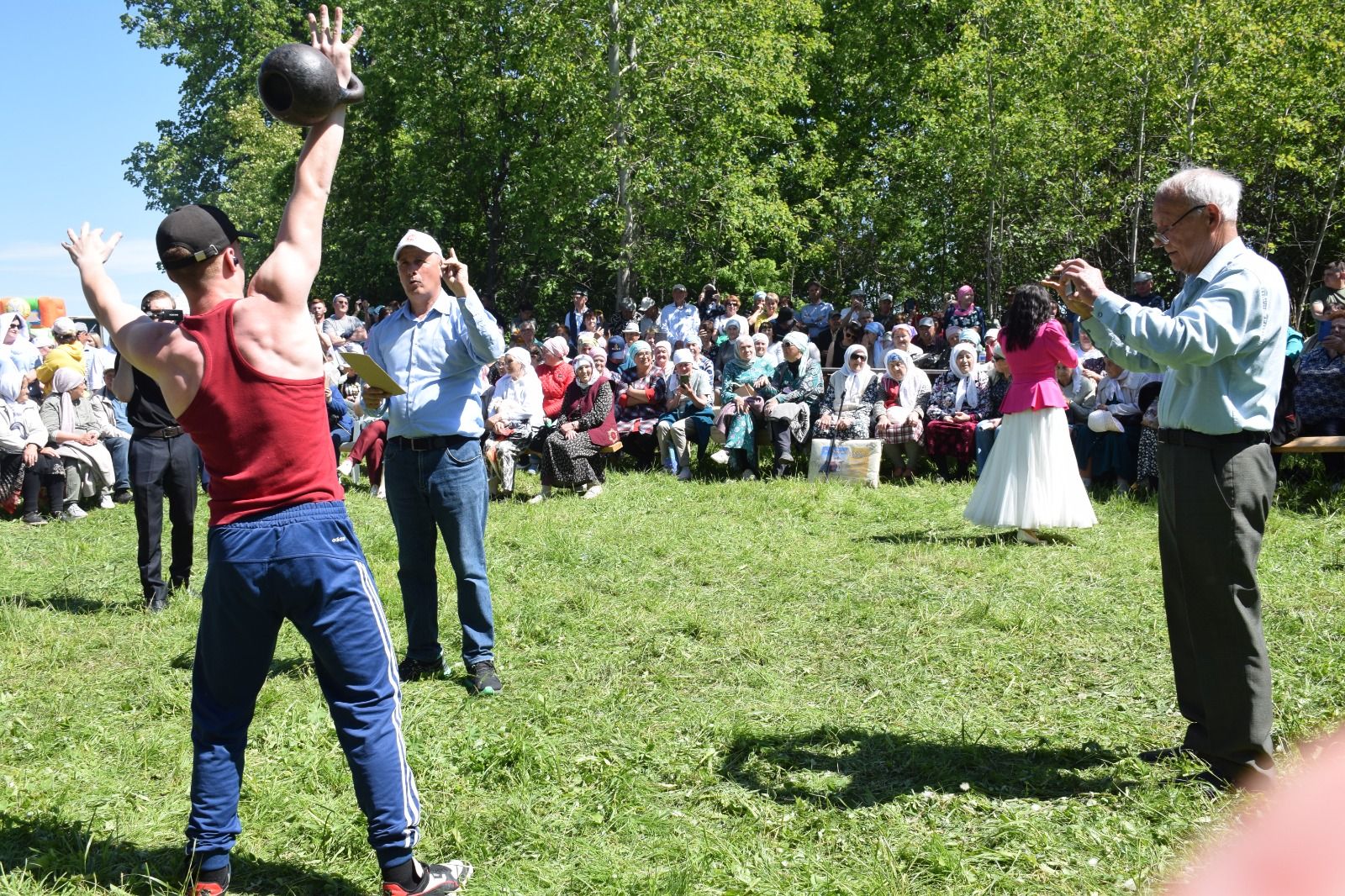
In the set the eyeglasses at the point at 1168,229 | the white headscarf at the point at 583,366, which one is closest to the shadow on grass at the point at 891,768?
the eyeglasses at the point at 1168,229

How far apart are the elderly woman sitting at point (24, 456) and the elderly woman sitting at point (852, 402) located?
8.22 meters

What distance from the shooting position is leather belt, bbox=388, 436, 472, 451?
5.45 m

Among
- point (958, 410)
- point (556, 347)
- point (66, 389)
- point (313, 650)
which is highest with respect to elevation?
point (556, 347)

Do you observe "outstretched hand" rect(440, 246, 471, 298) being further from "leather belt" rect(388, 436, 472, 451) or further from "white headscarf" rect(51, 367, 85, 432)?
"white headscarf" rect(51, 367, 85, 432)

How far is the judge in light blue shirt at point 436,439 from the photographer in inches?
214

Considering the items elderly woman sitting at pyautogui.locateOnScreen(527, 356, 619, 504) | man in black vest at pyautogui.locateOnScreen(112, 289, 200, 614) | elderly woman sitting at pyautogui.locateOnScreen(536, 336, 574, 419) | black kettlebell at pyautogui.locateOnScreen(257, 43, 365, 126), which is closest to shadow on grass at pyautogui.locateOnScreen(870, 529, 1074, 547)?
elderly woman sitting at pyautogui.locateOnScreen(527, 356, 619, 504)

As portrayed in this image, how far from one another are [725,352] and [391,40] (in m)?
16.7

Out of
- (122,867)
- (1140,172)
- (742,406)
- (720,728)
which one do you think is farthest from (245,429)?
(1140,172)

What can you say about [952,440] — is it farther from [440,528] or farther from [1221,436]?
[1221,436]

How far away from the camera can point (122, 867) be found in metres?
3.85

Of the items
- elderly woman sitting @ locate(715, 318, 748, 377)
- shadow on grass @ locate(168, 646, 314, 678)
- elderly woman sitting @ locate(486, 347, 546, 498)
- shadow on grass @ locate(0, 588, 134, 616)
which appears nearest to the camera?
shadow on grass @ locate(168, 646, 314, 678)

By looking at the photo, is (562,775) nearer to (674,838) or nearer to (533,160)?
(674,838)

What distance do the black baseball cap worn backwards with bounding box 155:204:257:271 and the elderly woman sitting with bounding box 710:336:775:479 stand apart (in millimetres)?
9480

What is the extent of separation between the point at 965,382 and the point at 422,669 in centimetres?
813
